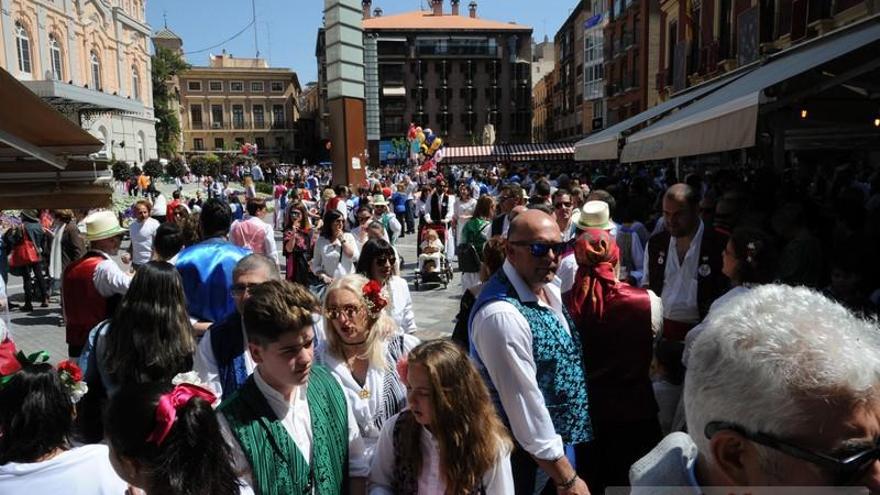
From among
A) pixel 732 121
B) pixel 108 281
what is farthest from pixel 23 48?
pixel 732 121

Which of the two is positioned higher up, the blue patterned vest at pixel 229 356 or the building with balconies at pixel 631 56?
the building with balconies at pixel 631 56

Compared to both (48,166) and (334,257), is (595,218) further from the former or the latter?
(48,166)

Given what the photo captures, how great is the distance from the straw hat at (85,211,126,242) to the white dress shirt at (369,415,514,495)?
129 inches

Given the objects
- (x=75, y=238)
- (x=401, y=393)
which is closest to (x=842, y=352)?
(x=401, y=393)

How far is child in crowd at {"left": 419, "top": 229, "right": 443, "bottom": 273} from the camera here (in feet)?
33.7

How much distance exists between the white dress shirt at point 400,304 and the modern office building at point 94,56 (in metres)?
21.4

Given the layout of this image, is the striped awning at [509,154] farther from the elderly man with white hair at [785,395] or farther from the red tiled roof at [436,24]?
the elderly man with white hair at [785,395]

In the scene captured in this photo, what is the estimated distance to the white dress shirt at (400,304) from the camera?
4.29 meters

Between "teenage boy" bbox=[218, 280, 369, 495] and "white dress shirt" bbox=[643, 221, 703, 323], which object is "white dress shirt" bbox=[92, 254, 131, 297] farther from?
"white dress shirt" bbox=[643, 221, 703, 323]

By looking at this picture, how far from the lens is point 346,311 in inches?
116

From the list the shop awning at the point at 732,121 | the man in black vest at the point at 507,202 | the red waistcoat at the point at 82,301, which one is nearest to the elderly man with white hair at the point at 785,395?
the red waistcoat at the point at 82,301

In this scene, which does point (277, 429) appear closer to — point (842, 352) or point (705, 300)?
point (842, 352)

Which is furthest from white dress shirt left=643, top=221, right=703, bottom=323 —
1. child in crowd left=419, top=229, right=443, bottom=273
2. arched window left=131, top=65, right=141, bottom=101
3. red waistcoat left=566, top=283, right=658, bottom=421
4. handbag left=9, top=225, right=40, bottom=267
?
arched window left=131, top=65, right=141, bottom=101

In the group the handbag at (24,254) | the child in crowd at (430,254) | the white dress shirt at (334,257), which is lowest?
the child in crowd at (430,254)
